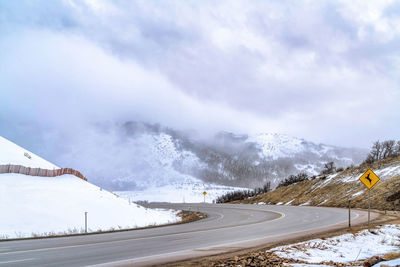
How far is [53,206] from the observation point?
26.8 metres

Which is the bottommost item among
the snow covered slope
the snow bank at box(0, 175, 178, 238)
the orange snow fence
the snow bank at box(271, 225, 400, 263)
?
the snow bank at box(271, 225, 400, 263)

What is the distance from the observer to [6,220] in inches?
884

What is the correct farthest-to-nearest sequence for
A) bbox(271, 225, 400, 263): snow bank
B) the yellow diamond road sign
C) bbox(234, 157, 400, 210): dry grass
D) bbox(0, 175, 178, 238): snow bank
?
bbox(234, 157, 400, 210): dry grass
bbox(0, 175, 178, 238): snow bank
the yellow diamond road sign
bbox(271, 225, 400, 263): snow bank

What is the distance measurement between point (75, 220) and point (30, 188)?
577cm

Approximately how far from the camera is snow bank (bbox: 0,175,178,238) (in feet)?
75.5

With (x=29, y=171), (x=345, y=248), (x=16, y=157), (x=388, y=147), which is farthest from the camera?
(x=388, y=147)

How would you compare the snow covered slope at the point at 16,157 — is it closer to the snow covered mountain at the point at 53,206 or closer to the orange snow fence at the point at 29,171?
the snow covered mountain at the point at 53,206

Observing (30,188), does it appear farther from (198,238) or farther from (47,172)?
(198,238)

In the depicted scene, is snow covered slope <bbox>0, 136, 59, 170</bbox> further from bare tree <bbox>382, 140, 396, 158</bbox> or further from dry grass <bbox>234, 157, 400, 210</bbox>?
bare tree <bbox>382, 140, 396, 158</bbox>

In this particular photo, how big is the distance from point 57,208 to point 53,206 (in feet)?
1.22

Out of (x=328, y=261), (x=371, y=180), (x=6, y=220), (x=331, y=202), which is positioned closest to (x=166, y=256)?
(x=328, y=261)

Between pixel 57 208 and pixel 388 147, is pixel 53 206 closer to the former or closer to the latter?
pixel 57 208

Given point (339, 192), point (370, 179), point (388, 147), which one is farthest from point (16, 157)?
point (388, 147)

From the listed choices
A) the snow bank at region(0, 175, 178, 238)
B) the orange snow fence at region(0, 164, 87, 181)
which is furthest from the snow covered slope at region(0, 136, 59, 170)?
the snow bank at region(0, 175, 178, 238)
